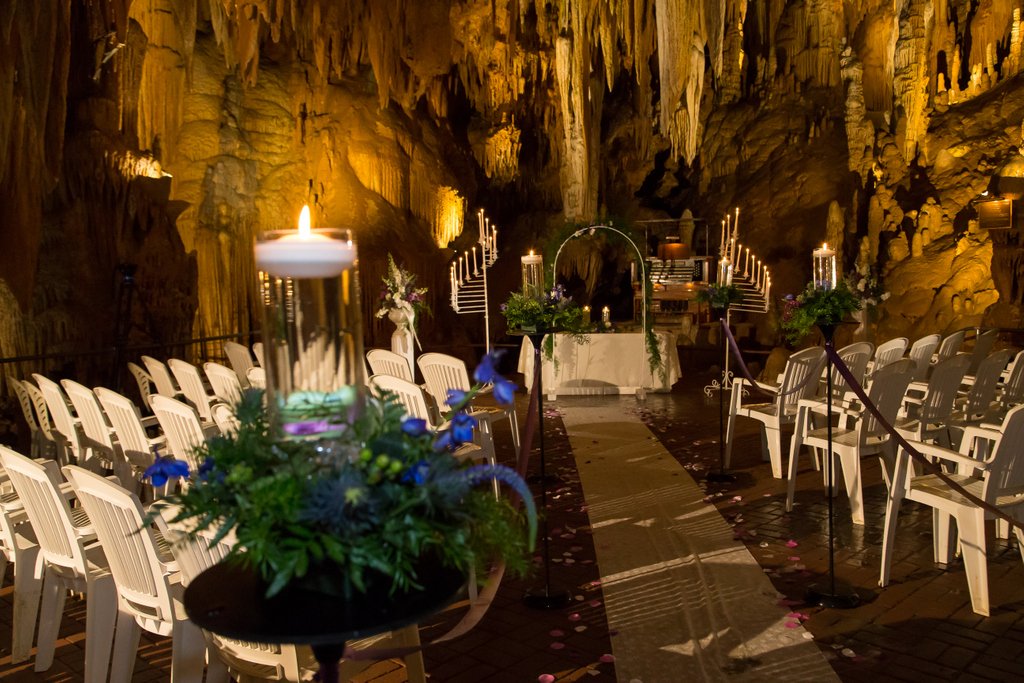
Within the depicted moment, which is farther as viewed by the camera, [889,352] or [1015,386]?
[889,352]

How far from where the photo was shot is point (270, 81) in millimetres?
14562

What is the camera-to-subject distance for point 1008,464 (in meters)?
4.00

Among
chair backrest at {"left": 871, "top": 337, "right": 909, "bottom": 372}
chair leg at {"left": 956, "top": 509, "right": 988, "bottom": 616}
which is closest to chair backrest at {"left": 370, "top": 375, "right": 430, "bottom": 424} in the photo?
chair leg at {"left": 956, "top": 509, "right": 988, "bottom": 616}

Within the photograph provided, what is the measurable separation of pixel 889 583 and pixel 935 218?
572 inches

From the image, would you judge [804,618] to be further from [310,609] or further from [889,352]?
[889,352]

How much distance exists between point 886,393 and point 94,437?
202 inches

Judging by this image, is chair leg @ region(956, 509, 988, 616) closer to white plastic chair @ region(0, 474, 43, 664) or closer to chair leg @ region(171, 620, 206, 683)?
chair leg @ region(171, 620, 206, 683)

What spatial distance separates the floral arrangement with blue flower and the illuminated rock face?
6734mm

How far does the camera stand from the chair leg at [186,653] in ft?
9.83

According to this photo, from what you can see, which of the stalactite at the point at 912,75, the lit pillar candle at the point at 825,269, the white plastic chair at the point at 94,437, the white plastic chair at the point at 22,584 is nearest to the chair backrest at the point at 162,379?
the white plastic chair at the point at 94,437

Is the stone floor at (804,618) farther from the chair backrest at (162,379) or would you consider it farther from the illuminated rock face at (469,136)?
the illuminated rock face at (469,136)

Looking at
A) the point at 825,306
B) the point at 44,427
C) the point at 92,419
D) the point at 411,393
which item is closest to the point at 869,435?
the point at 825,306

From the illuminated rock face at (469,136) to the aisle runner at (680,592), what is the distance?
5960 millimetres

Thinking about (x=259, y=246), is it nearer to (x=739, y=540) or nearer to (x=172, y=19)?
(x=739, y=540)
